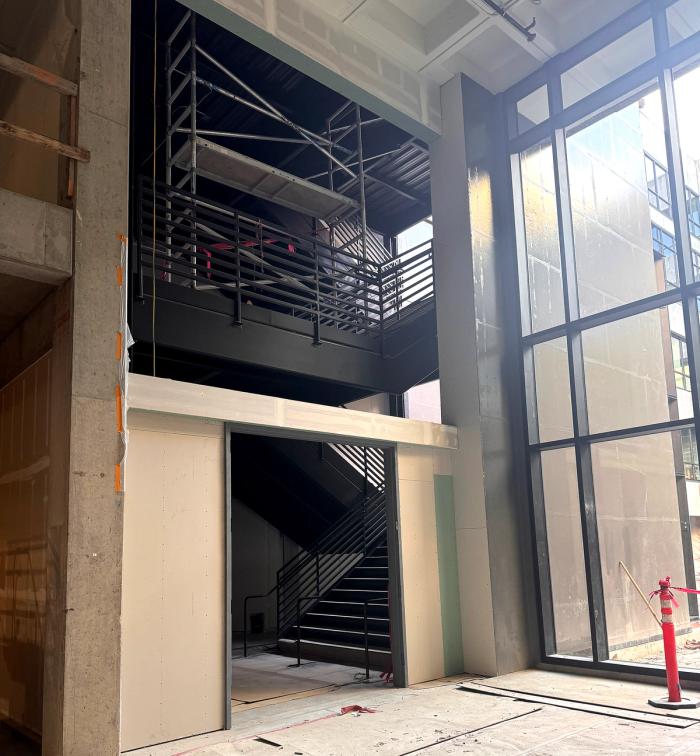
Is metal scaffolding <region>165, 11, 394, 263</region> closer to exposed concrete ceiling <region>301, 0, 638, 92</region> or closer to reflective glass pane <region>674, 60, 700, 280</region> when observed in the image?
exposed concrete ceiling <region>301, 0, 638, 92</region>

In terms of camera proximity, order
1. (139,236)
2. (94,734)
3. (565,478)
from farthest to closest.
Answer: (565,478), (139,236), (94,734)

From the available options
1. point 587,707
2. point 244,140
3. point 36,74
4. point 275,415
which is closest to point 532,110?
point 244,140

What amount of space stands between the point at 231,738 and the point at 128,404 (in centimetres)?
278

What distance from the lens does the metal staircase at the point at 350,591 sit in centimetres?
903

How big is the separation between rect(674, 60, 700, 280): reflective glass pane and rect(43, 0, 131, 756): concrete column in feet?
18.9

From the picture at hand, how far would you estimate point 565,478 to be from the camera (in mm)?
8578

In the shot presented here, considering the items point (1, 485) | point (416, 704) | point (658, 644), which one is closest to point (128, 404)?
point (1, 485)

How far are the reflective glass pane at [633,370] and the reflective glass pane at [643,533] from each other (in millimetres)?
478

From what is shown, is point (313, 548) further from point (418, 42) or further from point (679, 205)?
point (418, 42)

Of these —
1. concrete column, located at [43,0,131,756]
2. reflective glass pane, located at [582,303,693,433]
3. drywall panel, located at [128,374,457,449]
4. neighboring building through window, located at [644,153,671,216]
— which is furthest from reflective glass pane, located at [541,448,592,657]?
concrete column, located at [43,0,131,756]

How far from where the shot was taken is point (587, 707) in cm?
618

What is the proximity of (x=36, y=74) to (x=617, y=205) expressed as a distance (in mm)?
7420

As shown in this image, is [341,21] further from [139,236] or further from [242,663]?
[242,663]

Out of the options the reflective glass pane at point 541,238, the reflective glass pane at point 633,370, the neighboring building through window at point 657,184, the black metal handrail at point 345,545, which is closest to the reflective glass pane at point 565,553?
the reflective glass pane at point 633,370
